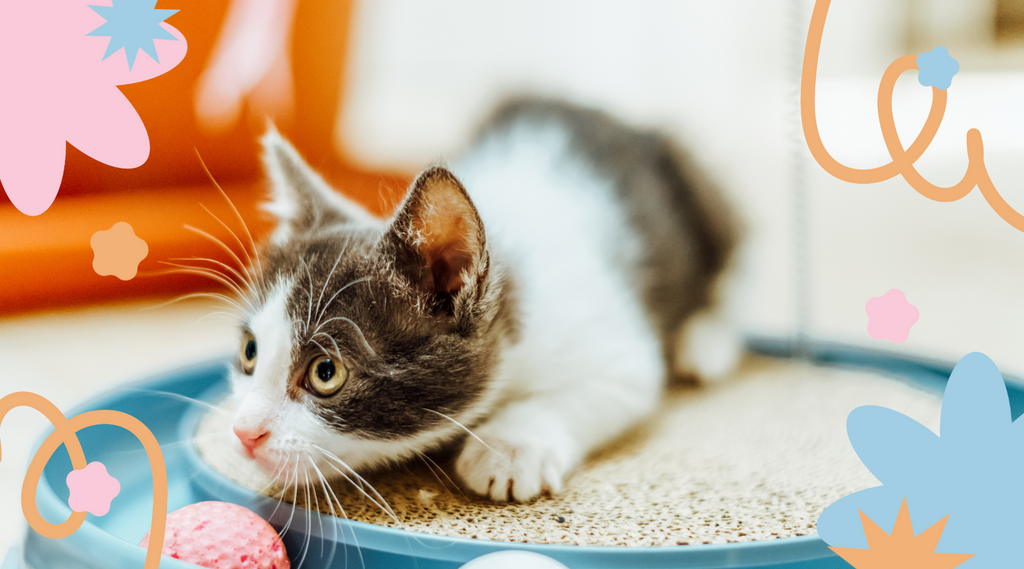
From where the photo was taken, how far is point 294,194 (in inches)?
38.8

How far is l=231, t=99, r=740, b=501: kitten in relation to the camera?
0.76 metres

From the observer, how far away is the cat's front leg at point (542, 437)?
81 centimetres

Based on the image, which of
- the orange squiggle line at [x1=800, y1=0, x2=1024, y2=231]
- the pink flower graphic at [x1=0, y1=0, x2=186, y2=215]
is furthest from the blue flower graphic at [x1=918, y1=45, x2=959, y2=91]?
the pink flower graphic at [x1=0, y1=0, x2=186, y2=215]

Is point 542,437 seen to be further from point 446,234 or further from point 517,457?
point 446,234

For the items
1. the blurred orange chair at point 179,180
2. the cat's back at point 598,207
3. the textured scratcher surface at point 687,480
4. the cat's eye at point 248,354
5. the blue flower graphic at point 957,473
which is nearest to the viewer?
the blue flower graphic at point 957,473

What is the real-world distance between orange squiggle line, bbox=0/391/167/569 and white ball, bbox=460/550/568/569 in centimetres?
29

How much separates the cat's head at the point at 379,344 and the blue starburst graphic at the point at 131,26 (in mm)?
275

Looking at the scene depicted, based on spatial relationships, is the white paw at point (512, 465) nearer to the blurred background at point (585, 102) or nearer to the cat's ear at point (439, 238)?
the cat's ear at point (439, 238)

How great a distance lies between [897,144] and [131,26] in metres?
0.73

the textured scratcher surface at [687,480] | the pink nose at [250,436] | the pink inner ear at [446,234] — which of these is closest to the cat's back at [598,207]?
the pink inner ear at [446,234]

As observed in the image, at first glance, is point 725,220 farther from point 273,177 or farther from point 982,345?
point 273,177

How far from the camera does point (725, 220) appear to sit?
1.47 metres

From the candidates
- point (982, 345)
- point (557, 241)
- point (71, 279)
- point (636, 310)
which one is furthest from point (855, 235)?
point (71, 279)

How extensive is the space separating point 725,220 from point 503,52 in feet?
4.53
